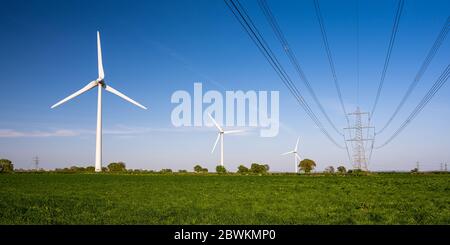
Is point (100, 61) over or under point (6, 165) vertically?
over

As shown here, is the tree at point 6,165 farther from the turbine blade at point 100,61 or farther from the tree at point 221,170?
the turbine blade at point 100,61

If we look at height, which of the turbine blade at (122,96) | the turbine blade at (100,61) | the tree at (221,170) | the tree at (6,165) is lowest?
the tree at (221,170)

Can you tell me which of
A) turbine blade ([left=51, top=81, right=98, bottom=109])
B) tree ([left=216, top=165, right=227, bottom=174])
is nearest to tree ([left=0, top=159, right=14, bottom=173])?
tree ([left=216, top=165, right=227, bottom=174])

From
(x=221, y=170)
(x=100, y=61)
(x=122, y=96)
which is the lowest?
(x=221, y=170)

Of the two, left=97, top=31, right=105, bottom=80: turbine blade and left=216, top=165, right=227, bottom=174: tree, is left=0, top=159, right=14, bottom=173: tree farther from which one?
left=97, top=31, right=105, bottom=80: turbine blade

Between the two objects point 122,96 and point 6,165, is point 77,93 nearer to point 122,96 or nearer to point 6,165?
point 122,96

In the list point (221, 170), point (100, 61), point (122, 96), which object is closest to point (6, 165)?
point (221, 170)

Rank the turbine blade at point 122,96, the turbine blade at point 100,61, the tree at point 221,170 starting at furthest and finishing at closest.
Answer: the tree at point 221,170, the turbine blade at point 100,61, the turbine blade at point 122,96

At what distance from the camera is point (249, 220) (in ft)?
52.9

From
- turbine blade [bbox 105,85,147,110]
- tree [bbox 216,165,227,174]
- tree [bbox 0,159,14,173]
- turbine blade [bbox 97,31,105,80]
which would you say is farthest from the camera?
tree [bbox 216,165,227,174]

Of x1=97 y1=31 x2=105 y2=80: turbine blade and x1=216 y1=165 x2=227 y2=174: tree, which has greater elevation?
x1=97 y1=31 x2=105 y2=80: turbine blade

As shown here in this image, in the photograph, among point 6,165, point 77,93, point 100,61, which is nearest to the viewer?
point 77,93

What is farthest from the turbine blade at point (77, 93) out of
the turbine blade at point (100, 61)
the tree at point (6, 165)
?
the tree at point (6, 165)
